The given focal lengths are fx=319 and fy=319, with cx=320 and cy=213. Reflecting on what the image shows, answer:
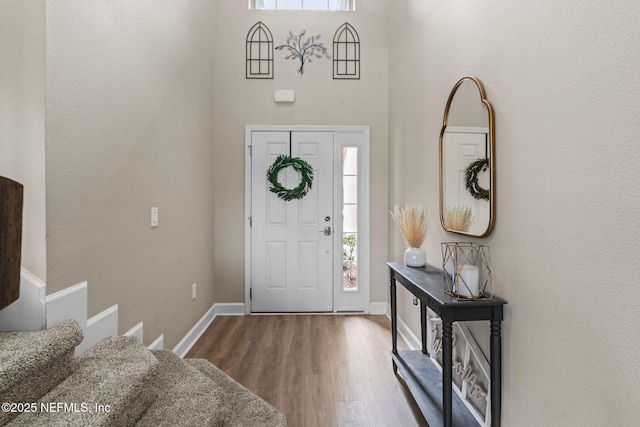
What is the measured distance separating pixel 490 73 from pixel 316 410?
210 centimetres

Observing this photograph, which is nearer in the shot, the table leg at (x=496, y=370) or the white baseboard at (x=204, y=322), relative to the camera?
the table leg at (x=496, y=370)

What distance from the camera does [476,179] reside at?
1.71 metres

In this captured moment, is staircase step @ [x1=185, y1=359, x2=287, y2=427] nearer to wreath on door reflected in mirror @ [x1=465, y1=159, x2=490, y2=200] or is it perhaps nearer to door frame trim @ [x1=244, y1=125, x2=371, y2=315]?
wreath on door reflected in mirror @ [x1=465, y1=159, x2=490, y2=200]

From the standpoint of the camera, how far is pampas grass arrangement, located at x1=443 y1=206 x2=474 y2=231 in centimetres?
180

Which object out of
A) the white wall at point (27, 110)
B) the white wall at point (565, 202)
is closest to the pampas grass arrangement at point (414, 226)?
the white wall at point (565, 202)

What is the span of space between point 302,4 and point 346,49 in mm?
699

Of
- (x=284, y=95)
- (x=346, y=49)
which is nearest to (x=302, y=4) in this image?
(x=346, y=49)

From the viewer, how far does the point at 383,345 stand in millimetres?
2809

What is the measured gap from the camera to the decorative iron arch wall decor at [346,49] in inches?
141

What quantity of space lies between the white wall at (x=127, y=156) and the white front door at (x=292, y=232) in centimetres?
68

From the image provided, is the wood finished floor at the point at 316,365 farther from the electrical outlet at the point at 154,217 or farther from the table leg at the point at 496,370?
the electrical outlet at the point at 154,217

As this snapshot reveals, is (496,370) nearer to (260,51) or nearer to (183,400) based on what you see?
(183,400)

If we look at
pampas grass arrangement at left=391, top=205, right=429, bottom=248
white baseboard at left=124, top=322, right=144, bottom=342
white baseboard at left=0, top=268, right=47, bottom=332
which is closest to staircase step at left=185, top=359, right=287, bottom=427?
white baseboard at left=124, top=322, right=144, bottom=342

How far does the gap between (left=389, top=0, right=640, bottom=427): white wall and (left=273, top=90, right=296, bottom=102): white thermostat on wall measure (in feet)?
6.83
